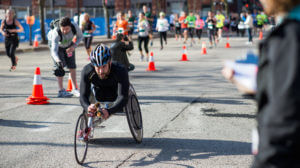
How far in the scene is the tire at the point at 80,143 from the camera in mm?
4895

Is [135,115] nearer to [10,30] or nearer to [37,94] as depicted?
[37,94]

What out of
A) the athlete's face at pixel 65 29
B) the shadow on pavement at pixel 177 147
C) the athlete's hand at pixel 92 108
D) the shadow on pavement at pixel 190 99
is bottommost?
the shadow on pavement at pixel 190 99

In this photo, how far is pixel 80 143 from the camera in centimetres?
522

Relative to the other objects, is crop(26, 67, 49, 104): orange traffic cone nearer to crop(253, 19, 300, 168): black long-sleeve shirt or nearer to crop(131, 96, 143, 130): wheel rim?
crop(131, 96, 143, 130): wheel rim

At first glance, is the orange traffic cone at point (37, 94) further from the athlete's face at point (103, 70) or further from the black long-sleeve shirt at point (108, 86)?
the athlete's face at point (103, 70)

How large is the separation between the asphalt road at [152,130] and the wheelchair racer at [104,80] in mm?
659

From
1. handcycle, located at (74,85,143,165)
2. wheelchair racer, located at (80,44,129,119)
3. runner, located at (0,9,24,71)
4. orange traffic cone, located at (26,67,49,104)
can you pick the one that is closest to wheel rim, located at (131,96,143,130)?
handcycle, located at (74,85,143,165)

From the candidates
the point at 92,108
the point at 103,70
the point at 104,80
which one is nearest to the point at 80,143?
the point at 92,108

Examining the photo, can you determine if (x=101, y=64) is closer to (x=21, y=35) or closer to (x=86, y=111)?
(x=86, y=111)

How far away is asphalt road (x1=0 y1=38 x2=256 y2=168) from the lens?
16.8 feet

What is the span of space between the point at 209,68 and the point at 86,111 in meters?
9.96

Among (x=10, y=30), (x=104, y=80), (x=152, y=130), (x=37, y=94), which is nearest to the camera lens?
(x=104, y=80)

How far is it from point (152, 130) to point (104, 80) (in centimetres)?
152

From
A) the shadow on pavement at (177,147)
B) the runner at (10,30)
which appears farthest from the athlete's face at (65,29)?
the runner at (10,30)
